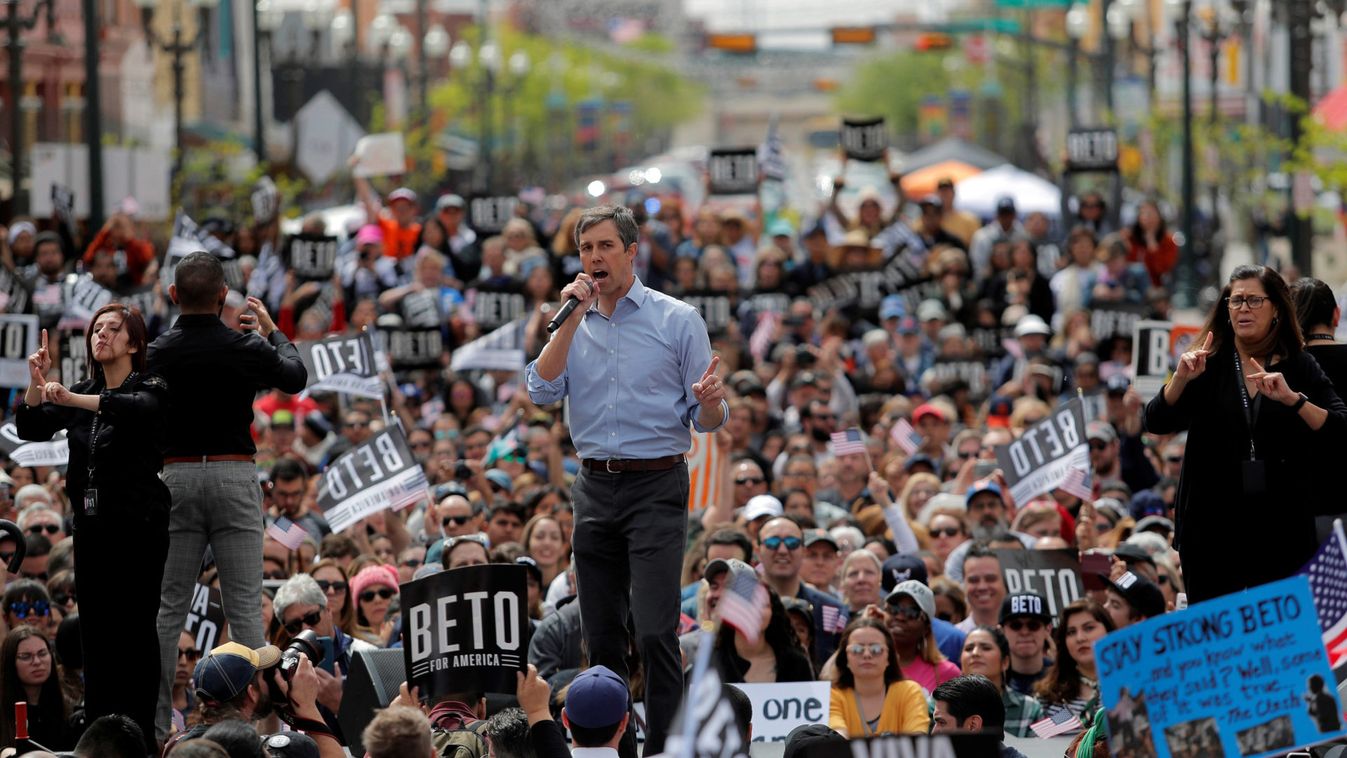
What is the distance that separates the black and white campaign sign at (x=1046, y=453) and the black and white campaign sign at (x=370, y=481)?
3467mm

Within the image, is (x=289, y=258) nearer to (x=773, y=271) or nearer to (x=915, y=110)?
(x=773, y=271)

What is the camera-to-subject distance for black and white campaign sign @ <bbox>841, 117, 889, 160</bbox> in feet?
81.0

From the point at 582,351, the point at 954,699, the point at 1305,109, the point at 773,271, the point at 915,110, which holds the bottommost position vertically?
the point at 954,699

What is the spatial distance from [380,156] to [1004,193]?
16311 mm

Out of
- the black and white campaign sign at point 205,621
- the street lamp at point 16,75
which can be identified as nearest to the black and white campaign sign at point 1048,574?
the black and white campaign sign at point 205,621

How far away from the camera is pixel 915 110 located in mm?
125812

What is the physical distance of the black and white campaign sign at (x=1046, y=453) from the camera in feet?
42.4

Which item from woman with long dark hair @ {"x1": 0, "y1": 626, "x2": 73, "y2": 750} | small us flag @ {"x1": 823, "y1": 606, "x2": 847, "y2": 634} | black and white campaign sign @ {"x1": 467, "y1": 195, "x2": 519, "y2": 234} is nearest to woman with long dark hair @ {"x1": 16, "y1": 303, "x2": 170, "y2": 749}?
woman with long dark hair @ {"x1": 0, "y1": 626, "x2": 73, "y2": 750}

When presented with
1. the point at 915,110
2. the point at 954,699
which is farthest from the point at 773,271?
the point at 915,110

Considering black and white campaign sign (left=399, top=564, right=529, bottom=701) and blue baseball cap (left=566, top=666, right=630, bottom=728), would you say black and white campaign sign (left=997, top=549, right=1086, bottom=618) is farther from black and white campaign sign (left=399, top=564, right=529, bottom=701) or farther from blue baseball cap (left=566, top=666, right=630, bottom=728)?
blue baseball cap (left=566, top=666, right=630, bottom=728)

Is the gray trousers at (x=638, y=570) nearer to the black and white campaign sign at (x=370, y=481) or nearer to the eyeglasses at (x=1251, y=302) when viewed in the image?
the eyeglasses at (x=1251, y=302)

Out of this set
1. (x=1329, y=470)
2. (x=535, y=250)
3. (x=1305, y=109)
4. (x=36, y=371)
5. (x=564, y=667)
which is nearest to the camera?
(x=1329, y=470)

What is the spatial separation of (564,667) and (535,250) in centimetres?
1120

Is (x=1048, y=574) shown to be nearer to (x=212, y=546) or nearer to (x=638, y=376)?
(x=638, y=376)
